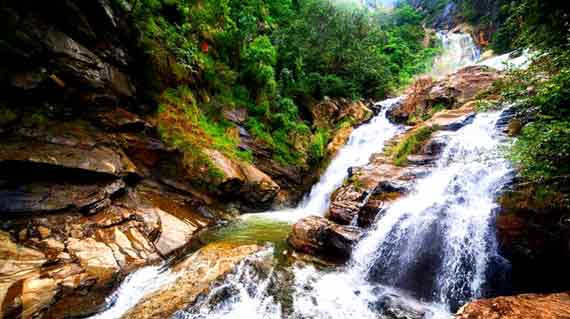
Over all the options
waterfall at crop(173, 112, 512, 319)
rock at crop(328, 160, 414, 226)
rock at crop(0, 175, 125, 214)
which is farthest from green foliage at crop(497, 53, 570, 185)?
rock at crop(0, 175, 125, 214)

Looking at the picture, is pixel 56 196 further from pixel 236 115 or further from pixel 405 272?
pixel 236 115

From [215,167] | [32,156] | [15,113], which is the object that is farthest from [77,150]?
[215,167]

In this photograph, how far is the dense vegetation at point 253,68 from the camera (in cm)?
982

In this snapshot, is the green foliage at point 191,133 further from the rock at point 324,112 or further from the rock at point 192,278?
the rock at point 324,112

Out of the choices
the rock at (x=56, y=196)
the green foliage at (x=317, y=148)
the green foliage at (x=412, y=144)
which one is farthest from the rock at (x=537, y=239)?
the green foliage at (x=317, y=148)

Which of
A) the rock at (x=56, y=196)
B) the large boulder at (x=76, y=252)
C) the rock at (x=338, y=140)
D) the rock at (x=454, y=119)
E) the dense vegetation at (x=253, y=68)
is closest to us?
the large boulder at (x=76, y=252)

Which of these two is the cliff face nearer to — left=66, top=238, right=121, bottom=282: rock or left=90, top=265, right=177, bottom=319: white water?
left=66, top=238, right=121, bottom=282: rock

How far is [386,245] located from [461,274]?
59.7 inches

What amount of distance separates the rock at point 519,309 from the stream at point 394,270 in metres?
1.41

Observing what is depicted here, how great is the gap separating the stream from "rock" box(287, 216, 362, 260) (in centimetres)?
26

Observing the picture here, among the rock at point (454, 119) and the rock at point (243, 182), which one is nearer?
the rock at point (243, 182)

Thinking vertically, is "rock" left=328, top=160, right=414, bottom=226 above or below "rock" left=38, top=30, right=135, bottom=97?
below

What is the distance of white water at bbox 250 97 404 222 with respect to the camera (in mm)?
11914

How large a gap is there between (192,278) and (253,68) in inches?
442
